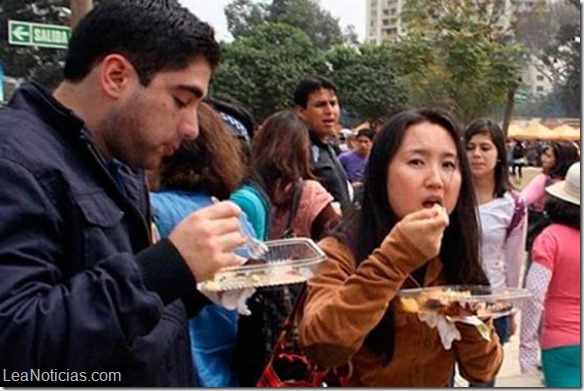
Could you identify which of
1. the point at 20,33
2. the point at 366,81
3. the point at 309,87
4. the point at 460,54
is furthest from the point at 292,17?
the point at 309,87

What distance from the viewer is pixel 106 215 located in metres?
1.21

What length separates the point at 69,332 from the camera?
106 cm

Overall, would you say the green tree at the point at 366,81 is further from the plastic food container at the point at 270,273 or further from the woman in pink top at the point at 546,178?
the plastic food container at the point at 270,273

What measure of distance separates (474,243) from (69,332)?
1.12 metres

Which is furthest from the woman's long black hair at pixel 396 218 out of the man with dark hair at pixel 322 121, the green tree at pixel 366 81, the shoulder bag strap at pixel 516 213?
the green tree at pixel 366 81

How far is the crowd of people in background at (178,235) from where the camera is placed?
1.10m

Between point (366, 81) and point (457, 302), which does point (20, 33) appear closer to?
point (457, 302)

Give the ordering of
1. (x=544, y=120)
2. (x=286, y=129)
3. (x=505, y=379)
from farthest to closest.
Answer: (x=544, y=120) < (x=505, y=379) < (x=286, y=129)

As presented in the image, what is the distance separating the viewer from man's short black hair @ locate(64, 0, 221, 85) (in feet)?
4.25

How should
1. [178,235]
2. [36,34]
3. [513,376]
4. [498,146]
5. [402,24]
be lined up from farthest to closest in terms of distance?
[402,24]
[36,34]
[513,376]
[498,146]
[178,235]

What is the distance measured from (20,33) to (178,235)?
433 cm

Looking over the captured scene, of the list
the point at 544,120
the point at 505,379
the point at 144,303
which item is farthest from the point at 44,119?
the point at 544,120

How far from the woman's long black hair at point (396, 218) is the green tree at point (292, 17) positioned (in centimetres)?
3601

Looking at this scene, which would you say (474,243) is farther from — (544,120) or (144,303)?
(544,120)
